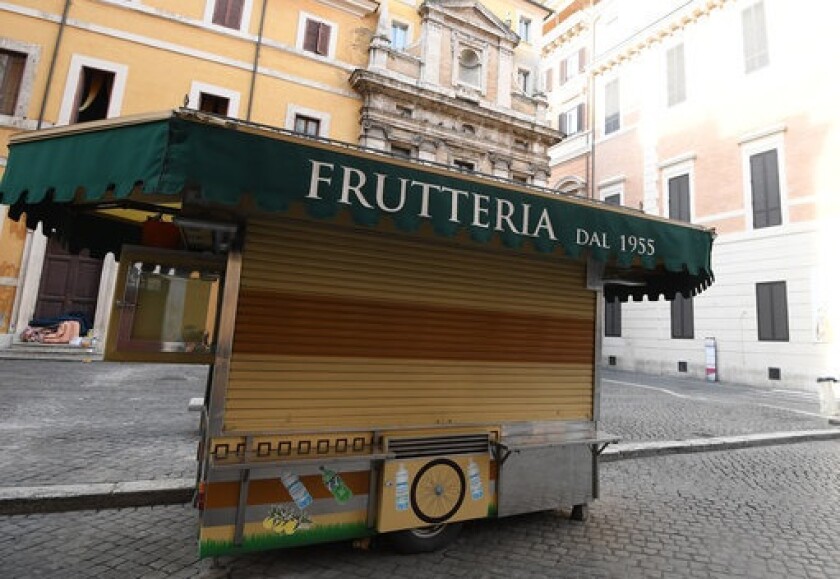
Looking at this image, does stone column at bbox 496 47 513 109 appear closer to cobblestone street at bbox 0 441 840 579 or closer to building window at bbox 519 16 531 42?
building window at bbox 519 16 531 42

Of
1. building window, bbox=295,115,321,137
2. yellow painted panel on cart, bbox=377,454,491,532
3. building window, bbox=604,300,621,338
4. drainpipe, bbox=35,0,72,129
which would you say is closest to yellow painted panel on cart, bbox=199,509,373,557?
yellow painted panel on cart, bbox=377,454,491,532

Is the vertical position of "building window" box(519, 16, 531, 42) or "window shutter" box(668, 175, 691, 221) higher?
"building window" box(519, 16, 531, 42)

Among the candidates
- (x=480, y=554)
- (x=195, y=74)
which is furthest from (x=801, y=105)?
(x=195, y=74)

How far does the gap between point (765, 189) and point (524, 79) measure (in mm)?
12843

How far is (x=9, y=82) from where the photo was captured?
14.6m

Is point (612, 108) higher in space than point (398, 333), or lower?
higher

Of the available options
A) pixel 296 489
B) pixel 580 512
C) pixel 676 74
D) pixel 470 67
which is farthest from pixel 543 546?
pixel 676 74

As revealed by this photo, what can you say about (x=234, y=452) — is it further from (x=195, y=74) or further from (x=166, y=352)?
(x=195, y=74)

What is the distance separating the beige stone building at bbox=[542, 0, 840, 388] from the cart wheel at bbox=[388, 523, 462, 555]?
1772 cm

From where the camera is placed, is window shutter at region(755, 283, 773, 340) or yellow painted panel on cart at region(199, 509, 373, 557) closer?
yellow painted panel on cart at region(199, 509, 373, 557)

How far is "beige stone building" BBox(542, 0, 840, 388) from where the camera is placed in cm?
1645

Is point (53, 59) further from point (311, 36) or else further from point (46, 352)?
point (46, 352)

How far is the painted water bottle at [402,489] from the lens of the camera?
3637mm

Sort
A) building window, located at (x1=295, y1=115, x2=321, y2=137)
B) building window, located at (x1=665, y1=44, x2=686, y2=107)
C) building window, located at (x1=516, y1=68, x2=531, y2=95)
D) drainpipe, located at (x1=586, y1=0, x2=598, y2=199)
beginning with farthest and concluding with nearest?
drainpipe, located at (x1=586, y1=0, x2=598, y2=199) → building window, located at (x1=516, y1=68, x2=531, y2=95) → building window, located at (x1=665, y1=44, x2=686, y2=107) → building window, located at (x1=295, y1=115, x2=321, y2=137)
